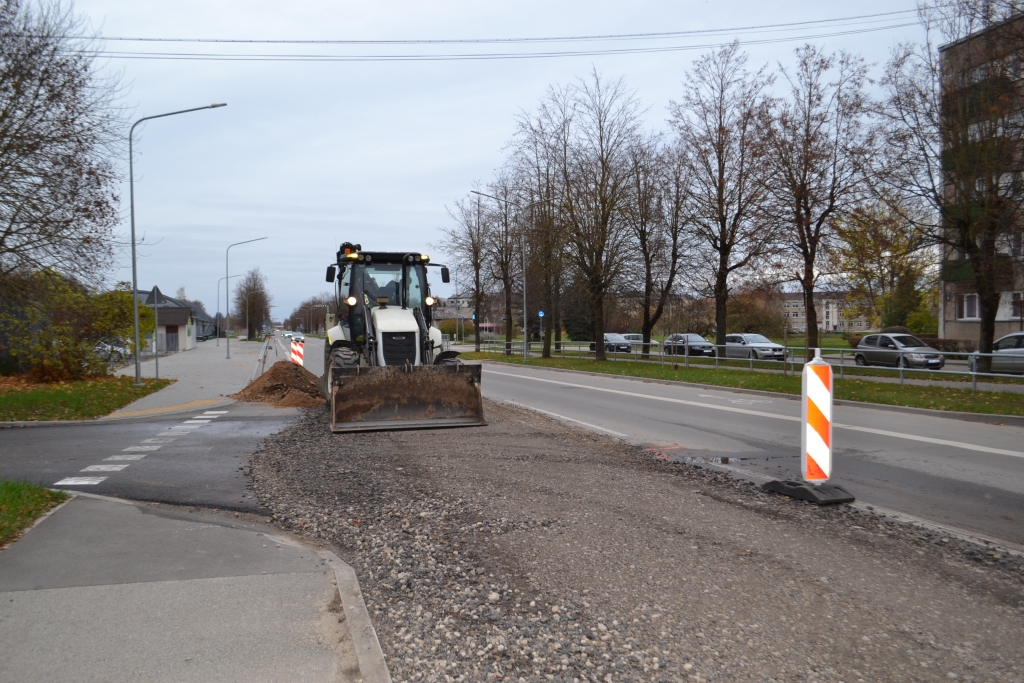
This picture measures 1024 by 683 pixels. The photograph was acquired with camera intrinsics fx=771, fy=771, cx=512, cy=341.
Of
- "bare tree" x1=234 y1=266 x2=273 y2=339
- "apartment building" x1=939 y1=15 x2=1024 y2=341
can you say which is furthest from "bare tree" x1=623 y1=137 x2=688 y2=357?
"bare tree" x1=234 y1=266 x2=273 y2=339

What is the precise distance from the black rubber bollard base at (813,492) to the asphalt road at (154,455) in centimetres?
497

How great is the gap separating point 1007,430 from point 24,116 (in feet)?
70.5

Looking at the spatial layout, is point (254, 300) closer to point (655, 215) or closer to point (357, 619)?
point (655, 215)

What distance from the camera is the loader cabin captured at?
14242 mm

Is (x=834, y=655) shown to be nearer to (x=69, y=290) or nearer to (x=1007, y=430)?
(x=1007, y=430)

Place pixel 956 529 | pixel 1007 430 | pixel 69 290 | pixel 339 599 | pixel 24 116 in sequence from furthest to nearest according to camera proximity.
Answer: pixel 69 290 → pixel 24 116 → pixel 1007 430 → pixel 956 529 → pixel 339 599

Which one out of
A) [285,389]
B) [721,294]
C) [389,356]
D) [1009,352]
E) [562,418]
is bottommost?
[562,418]

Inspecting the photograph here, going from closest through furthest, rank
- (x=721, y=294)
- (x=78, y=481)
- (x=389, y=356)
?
1. (x=78, y=481)
2. (x=389, y=356)
3. (x=721, y=294)

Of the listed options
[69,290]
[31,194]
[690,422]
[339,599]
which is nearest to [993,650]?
[339,599]

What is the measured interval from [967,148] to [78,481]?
77.0 ft

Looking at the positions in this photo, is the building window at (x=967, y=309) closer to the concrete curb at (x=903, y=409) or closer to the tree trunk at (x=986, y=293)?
the tree trunk at (x=986, y=293)

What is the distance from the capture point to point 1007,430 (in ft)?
42.7

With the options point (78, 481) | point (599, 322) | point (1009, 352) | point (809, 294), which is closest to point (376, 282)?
point (78, 481)

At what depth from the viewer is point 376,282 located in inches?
570
